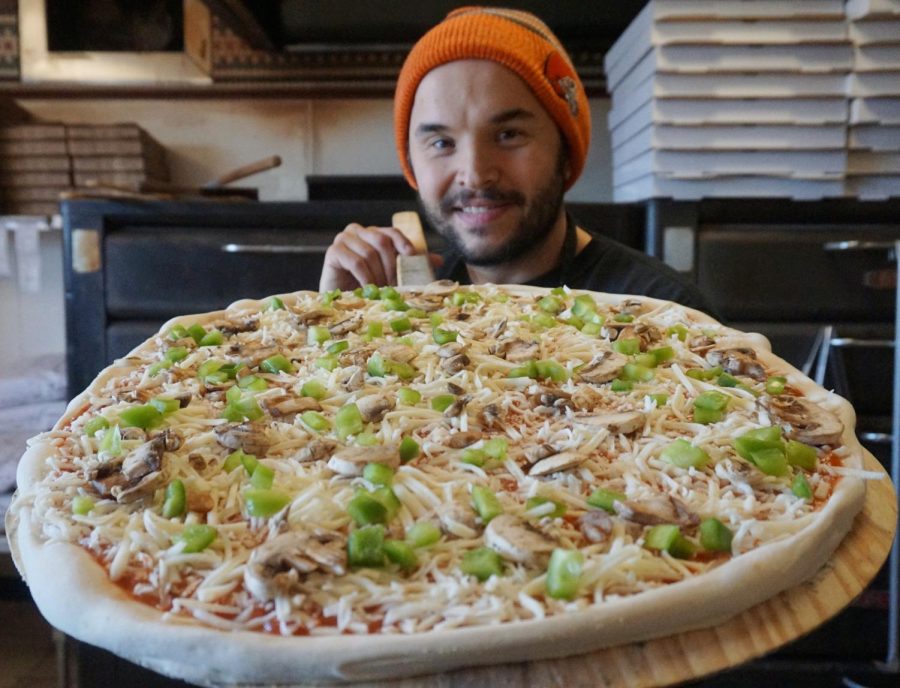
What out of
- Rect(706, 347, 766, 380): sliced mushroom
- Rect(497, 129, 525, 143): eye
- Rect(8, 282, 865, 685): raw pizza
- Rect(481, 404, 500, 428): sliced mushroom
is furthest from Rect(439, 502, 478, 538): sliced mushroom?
Rect(497, 129, 525, 143): eye

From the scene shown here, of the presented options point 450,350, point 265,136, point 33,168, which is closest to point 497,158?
point 450,350

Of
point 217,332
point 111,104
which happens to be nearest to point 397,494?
point 217,332

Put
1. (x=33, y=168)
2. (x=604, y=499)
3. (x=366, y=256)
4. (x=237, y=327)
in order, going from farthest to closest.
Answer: (x=33, y=168), (x=366, y=256), (x=237, y=327), (x=604, y=499)

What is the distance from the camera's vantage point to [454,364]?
3.43 feet

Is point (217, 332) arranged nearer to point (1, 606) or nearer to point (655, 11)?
point (655, 11)

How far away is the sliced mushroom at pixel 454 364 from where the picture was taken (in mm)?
1039

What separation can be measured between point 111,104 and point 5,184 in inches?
22.6

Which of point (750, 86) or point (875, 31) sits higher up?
point (875, 31)

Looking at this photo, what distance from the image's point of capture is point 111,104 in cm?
327


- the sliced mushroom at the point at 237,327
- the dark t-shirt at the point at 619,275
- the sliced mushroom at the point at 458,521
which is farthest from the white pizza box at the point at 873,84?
the sliced mushroom at the point at 458,521

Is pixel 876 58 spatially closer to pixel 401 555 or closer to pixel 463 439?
pixel 463 439

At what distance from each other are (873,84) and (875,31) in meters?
0.15

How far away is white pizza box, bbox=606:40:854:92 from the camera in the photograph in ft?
7.12

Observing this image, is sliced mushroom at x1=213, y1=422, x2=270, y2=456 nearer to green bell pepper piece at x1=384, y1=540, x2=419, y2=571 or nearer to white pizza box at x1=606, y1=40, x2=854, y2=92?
green bell pepper piece at x1=384, y1=540, x2=419, y2=571
